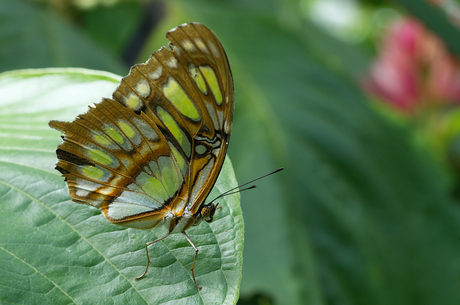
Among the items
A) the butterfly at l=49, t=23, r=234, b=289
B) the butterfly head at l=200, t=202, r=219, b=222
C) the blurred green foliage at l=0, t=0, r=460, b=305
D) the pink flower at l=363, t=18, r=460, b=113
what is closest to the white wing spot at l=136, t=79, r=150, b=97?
the butterfly at l=49, t=23, r=234, b=289

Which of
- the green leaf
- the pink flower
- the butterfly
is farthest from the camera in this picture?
the pink flower

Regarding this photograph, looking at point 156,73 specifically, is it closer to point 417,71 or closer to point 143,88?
point 143,88

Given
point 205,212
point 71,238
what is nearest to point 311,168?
point 205,212

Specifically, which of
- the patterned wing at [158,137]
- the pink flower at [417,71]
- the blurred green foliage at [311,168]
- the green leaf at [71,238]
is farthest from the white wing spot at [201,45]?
the pink flower at [417,71]

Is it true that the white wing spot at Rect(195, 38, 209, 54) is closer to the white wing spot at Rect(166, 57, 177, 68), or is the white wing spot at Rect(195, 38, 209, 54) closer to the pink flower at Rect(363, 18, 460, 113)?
the white wing spot at Rect(166, 57, 177, 68)

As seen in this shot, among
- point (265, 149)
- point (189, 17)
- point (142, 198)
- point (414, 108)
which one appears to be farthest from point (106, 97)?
point (414, 108)
